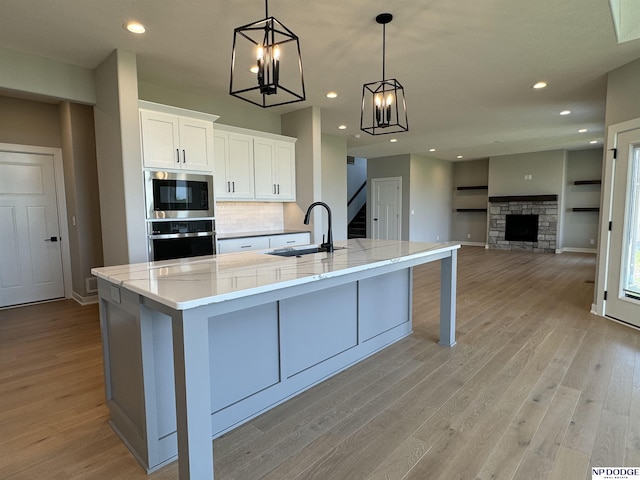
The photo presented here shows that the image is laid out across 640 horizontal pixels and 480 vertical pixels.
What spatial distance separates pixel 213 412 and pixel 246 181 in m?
3.38

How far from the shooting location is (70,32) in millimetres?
2947

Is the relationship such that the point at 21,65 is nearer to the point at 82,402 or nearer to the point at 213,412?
the point at 82,402

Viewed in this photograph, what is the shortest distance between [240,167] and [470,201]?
857 cm

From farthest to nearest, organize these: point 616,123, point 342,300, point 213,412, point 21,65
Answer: point 616,123 → point 21,65 → point 342,300 → point 213,412

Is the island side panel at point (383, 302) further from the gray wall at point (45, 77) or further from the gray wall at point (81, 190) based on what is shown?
the gray wall at point (81, 190)

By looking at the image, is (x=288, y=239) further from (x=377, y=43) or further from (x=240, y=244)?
(x=377, y=43)

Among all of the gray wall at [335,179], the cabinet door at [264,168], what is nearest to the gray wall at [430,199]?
the gray wall at [335,179]

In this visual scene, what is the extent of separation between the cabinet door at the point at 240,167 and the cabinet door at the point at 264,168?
0.10m

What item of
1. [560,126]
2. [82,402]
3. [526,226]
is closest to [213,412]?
[82,402]

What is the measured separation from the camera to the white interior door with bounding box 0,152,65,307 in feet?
14.5

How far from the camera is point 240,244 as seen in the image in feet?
14.5

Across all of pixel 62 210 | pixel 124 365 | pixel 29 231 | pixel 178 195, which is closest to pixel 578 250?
pixel 178 195

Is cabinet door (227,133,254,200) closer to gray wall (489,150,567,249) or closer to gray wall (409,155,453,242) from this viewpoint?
gray wall (409,155,453,242)

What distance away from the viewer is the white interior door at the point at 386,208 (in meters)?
9.60
